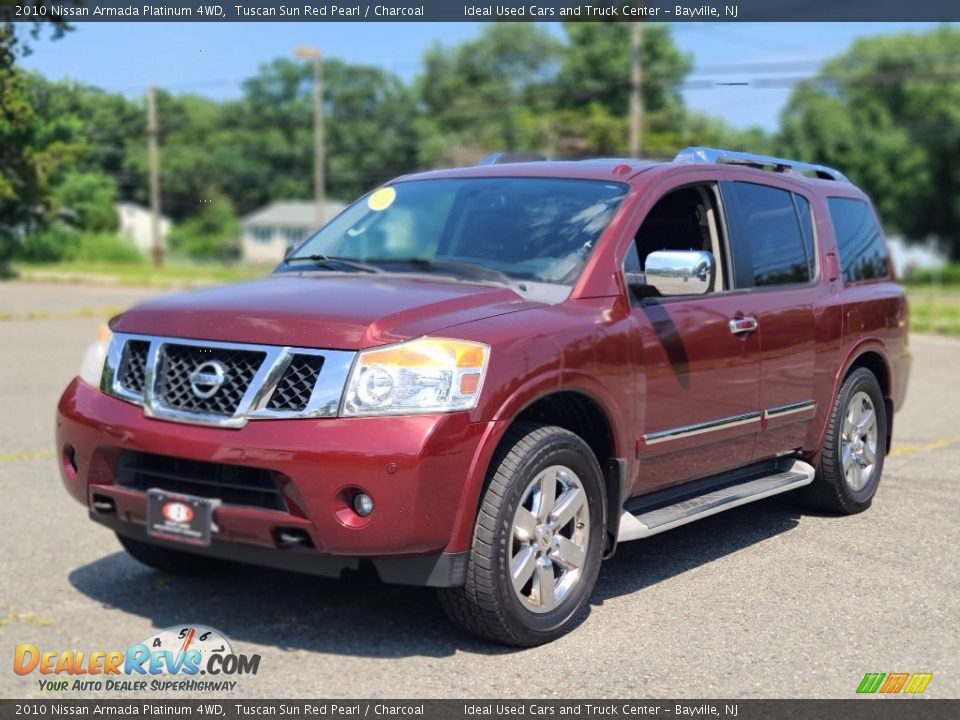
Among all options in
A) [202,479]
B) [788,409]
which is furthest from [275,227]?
[202,479]

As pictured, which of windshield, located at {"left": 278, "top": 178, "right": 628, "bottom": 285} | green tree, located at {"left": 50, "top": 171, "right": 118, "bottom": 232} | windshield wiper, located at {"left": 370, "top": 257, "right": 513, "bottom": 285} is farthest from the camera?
green tree, located at {"left": 50, "top": 171, "right": 118, "bottom": 232}

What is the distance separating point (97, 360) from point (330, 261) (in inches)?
48.5

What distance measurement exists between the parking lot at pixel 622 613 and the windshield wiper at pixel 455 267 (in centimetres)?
147

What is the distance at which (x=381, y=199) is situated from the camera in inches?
243

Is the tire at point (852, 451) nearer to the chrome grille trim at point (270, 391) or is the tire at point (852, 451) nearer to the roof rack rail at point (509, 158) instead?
the roof rack rail at point (509, 158)

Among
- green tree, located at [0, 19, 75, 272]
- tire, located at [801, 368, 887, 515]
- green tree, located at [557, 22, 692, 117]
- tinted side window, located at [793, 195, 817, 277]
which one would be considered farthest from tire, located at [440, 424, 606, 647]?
green tree, located at [557, 22, 692, 117]

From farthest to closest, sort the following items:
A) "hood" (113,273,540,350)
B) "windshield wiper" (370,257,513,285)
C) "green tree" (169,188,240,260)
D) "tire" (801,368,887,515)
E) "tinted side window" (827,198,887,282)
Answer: "green tree" (169,188,240,260), "tinted side window" (827,198,887,282), "tire" (801,368,887,515), "windshield wiper" (370,257,513,285), "hood" (113,273,540,350)

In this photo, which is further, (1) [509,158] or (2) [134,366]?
(1) [509,158]

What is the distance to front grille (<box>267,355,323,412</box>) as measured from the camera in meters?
4.25

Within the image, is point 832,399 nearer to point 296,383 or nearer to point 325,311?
point 325,311

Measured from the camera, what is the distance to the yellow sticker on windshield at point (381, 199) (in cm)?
612

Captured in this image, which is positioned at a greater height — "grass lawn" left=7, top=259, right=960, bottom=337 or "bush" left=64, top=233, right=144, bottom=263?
"bush" left=64, top=233, right=144, bottom=263

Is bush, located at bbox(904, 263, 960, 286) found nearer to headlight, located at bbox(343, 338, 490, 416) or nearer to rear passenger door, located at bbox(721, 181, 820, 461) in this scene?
rear passenger door, located at bbox(721, 181, 820, 461)

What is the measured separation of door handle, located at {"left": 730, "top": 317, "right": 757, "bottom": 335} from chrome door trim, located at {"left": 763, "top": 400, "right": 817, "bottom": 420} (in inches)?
18.0
